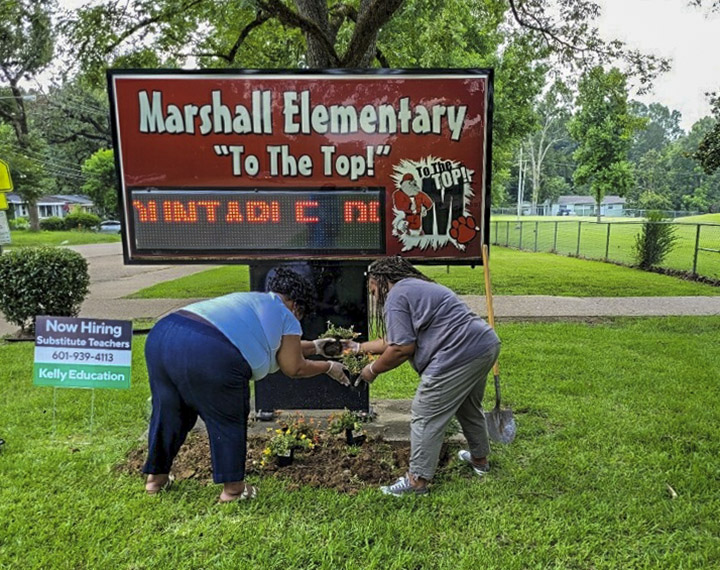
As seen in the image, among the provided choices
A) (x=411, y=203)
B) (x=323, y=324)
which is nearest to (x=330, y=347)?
(x=323, y=324)

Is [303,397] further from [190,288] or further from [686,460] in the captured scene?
[190,288]

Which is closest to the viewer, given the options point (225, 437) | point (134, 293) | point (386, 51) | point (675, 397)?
point (225, 437)

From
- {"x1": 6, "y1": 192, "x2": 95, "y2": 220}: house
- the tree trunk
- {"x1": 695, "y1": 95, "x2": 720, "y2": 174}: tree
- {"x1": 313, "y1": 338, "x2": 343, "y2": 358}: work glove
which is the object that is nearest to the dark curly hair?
{"x1": 313, "y1": 338, "x2": 343, "y2": 358}: work glove

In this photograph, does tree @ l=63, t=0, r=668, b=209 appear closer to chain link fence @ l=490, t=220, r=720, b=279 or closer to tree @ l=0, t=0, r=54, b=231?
chain link fence @ l=490, t=220, r=720, b=279

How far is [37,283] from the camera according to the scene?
7.45 m

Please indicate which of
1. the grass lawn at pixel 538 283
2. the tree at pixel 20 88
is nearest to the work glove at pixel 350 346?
the grass lawn at pixel 538 283

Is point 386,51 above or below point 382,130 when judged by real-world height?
above

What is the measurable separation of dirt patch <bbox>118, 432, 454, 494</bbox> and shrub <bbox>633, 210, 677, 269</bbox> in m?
12.8

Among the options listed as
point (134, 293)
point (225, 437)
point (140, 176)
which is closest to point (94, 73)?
point (134, 293)

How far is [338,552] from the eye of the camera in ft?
9.11

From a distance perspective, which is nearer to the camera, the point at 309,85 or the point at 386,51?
the point at 309,85

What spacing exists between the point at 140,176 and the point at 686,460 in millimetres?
4299

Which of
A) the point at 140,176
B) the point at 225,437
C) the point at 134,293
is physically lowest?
the point at 134,293

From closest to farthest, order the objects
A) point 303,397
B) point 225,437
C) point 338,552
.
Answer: point 338,552, point 225,437, point 303,397
